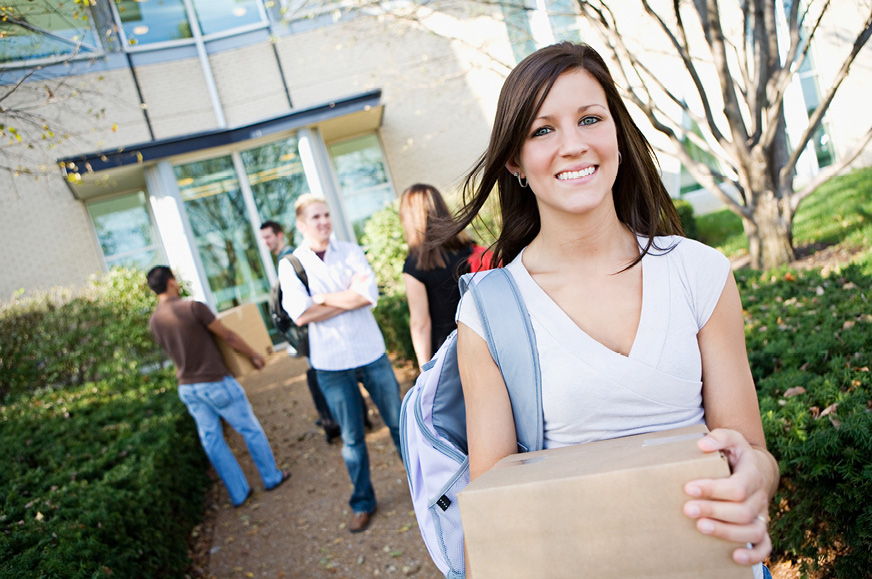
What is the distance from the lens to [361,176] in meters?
13.4

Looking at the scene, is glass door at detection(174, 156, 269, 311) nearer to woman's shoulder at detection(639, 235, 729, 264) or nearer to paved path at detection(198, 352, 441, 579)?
paved path at detection(198, 352, 441, 579)

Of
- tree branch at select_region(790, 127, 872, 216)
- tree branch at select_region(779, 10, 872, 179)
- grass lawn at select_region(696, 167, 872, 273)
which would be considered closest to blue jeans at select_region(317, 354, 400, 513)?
grass lawn at select_region(696, 167, 872, 273)

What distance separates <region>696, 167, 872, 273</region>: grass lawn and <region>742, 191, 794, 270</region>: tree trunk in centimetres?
69

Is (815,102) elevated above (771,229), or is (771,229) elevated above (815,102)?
(815,102)

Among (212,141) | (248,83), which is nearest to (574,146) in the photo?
(212,141)

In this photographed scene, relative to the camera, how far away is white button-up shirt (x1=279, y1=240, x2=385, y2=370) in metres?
4.30

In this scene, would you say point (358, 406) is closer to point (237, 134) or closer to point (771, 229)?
point (771, 229)

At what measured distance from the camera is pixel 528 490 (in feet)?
3.68

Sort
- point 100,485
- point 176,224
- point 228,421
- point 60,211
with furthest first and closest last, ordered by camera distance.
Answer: point 60,211
point 176,224
point 228,421
point 100,485

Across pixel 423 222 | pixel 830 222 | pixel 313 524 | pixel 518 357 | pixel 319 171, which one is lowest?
pixel 313 524

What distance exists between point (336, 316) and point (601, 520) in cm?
344

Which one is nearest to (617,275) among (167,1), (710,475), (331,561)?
(710,475)

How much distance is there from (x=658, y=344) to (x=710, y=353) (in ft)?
0.44

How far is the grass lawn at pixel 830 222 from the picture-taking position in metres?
7.38
